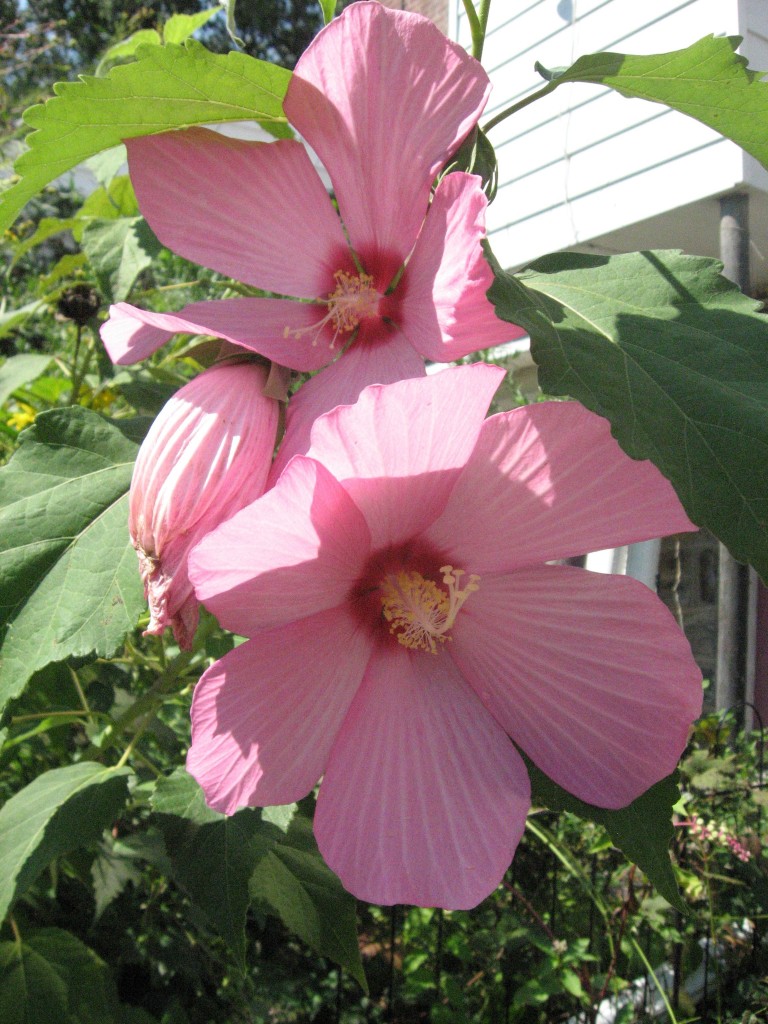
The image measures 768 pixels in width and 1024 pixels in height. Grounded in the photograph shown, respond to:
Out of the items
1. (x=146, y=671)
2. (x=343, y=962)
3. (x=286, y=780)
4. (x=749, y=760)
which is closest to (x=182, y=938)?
(x=146, y=671)

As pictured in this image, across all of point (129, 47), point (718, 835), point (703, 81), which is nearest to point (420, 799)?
point (703, 81)

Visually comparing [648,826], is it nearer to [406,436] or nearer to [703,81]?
[406,436]

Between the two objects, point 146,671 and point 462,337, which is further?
point 146,671

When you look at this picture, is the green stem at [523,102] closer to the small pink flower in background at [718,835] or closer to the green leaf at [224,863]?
the green leaf at [224,863]

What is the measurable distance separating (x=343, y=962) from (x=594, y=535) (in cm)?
60

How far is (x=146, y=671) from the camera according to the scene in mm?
1458

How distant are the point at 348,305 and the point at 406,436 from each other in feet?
0.60

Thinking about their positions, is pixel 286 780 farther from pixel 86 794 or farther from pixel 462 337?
pixel 86 794

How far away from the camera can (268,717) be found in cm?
47

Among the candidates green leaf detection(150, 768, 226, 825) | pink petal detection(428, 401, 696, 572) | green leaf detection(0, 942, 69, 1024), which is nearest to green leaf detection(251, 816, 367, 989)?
green leaf detection(150, 768, 226, 825)

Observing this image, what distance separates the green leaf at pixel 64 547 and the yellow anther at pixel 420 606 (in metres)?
0.15

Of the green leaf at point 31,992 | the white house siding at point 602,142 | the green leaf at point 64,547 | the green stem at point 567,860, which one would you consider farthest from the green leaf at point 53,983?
the white house siding at point 602,142

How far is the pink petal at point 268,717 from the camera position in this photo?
0.45 m

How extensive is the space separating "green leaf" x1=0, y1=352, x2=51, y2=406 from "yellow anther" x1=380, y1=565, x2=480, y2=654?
0.81 meters
